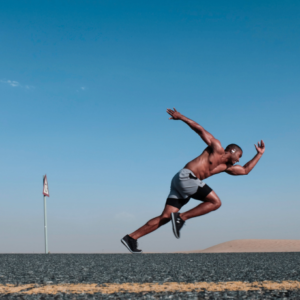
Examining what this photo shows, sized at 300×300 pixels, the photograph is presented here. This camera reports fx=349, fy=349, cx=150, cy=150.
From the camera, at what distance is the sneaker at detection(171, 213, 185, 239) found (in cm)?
509

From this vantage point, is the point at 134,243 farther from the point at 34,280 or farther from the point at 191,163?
the point at 34,280

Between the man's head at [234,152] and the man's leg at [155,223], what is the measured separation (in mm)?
1153

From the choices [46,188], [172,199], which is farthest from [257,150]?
[46,188]

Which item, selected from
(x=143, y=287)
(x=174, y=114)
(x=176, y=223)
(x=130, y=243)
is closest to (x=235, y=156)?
(x=174, y=114)

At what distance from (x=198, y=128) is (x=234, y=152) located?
661 mm

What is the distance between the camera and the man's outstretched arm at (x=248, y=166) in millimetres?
5683

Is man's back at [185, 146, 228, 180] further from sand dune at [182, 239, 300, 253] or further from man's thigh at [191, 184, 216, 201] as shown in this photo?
sand dune at [182, 239, 300, 253]

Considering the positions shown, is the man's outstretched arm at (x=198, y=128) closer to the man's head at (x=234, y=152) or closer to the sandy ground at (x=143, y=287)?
the man's head at (x=234, y=152)

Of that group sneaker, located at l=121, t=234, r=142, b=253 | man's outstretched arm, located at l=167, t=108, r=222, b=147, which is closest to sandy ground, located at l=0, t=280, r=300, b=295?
man's outstretched arm, located at l=167, t=108, r=222, b=147

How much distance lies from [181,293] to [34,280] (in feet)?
4.46

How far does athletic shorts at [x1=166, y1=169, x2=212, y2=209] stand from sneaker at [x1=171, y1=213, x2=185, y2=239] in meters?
0.31

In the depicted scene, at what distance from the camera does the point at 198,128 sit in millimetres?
5070

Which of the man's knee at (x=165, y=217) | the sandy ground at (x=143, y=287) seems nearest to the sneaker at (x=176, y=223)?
the man's knee at (x=165, y=217)

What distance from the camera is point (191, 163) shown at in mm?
5410
